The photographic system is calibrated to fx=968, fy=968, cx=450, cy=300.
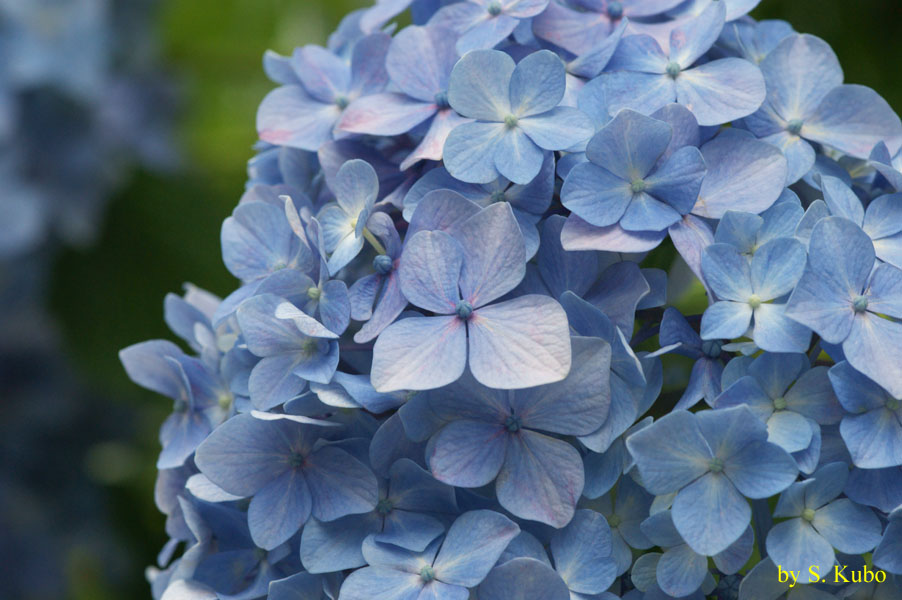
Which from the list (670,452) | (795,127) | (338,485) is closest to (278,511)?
(338,485)

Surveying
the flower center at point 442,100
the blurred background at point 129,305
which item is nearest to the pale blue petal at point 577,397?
the flower center at point 442,100

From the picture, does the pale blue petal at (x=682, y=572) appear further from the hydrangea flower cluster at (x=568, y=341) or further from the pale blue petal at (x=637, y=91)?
the pale blue petal at (x=637, y=91)

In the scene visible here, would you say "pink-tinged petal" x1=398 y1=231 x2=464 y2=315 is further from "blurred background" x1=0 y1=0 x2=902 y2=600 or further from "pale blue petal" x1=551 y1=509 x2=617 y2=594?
"blurred background" x1=0 y1=0 x2=902 y2=600

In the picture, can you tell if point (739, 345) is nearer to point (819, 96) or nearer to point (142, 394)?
point (819, 96)

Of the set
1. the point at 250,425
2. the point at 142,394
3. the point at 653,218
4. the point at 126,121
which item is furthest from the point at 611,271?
the point at 126,121

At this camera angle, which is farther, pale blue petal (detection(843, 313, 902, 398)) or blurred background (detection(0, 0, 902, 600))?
blurred background (detection(0, 0, 902, 600))

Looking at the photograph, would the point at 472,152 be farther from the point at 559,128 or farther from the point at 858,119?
the point at 858,119

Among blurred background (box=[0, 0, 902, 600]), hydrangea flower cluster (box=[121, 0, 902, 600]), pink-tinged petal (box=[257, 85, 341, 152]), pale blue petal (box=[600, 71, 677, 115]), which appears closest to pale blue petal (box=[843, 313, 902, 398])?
hydrangea flower cluster (box=[121, 0, 902, 600])

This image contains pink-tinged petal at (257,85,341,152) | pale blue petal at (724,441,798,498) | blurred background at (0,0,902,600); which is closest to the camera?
pale blue petal at (724,441,798,498)
